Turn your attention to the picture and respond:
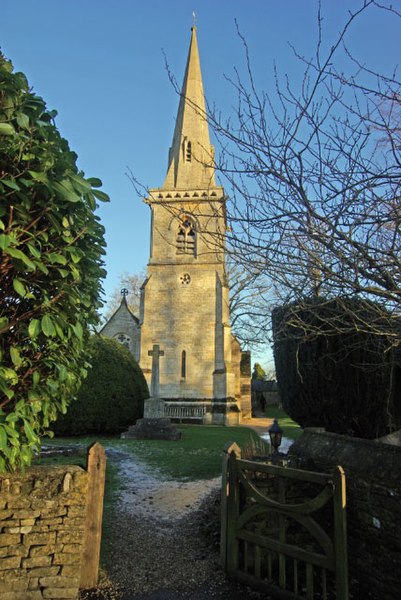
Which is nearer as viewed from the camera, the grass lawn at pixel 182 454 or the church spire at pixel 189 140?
the grass lawn at pixel 182 454

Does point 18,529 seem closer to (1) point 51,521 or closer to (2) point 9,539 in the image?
(2) point 9,539

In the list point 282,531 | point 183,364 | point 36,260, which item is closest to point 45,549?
point 282,531

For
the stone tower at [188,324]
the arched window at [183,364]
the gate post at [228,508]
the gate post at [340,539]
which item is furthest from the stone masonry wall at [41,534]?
the arched window at [183,364]

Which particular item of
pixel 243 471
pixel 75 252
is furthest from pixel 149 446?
pixel 75 252

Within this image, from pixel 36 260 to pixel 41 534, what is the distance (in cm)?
248

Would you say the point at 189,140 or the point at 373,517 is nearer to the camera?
the point at 373,517

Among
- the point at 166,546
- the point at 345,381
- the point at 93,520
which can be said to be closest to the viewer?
the point at 93,520

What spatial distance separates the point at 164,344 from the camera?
24.3m

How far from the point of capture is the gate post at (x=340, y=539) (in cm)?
341

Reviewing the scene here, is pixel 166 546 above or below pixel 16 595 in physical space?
below

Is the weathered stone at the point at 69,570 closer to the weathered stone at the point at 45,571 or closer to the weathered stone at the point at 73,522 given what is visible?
the weathered stone at the point at 45,571

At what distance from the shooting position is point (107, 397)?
14.8 metres

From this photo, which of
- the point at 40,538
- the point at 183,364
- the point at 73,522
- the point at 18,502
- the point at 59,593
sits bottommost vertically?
the point at 59,593

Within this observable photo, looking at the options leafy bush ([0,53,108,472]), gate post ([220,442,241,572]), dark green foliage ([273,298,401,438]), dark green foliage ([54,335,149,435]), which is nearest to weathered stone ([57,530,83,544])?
leafy bush ([0,53,108,472])
